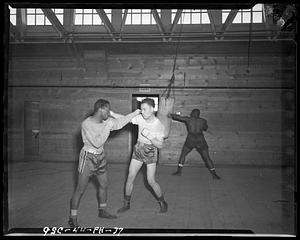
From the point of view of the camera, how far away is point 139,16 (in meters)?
2.51

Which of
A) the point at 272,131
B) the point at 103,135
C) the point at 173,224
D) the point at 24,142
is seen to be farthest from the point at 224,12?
the point at 24,142

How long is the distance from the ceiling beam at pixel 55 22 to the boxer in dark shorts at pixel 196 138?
102 centimetres

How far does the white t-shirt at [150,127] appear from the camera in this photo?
8.05 feet

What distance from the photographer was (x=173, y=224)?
93.0 inches

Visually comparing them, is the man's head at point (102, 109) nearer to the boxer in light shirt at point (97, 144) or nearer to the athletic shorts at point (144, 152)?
the boxer in light shirt at point (97, 144)

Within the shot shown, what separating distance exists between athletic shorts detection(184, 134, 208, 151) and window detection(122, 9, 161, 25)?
890 millimetres

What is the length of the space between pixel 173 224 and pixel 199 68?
3.69 ft

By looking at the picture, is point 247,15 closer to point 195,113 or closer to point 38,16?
point 195,113

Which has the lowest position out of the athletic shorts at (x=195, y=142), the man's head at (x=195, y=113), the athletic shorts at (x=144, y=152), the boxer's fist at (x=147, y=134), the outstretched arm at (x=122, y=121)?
the athletic shorts at (x=144, y=152)

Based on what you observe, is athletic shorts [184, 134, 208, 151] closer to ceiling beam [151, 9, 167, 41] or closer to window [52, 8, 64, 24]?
ceiling beam [151, 9, 167, 41]

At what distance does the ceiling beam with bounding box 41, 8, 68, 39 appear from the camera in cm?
250

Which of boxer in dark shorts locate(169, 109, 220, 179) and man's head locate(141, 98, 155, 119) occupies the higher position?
man's head locate(141, 98, 155, 119)

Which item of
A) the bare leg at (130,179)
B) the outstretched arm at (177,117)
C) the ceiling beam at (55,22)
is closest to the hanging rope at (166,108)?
the outstretched arm at (177,117)

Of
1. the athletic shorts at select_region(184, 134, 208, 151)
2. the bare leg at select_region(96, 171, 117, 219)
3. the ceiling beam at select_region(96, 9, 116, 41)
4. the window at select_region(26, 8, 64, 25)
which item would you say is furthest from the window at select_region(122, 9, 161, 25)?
the bare leg at select_region(96, 171, 117, 219)
